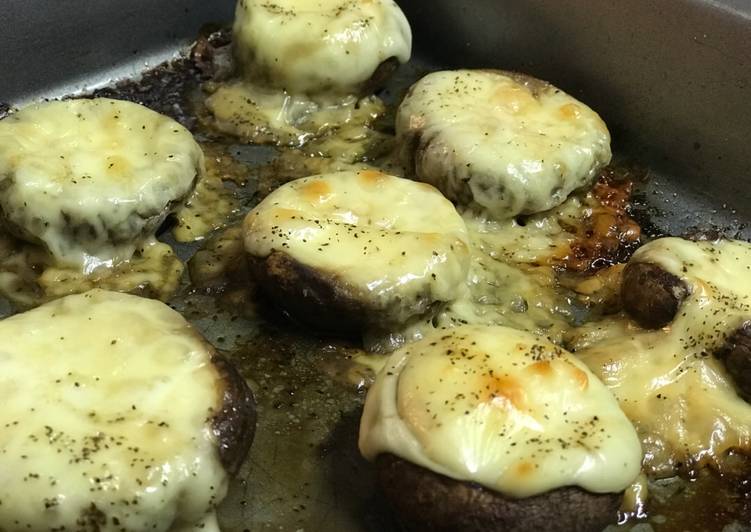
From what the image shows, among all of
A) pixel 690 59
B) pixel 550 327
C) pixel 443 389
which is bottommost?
pixel 550 327

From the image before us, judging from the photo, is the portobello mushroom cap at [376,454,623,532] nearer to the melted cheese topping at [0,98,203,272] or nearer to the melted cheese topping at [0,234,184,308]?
the melted cheese topping at [0,234,184,308]

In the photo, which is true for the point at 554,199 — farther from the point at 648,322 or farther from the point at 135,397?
the point at 135,397

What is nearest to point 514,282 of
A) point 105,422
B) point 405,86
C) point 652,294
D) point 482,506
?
point 652,294

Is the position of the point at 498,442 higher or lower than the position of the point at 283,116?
higher

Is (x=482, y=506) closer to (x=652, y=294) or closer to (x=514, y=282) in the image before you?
(x=652, y=294)

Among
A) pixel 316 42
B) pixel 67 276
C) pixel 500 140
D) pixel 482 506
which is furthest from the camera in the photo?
pixel 316 42

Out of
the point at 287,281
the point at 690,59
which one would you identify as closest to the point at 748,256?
the point at 690,59
